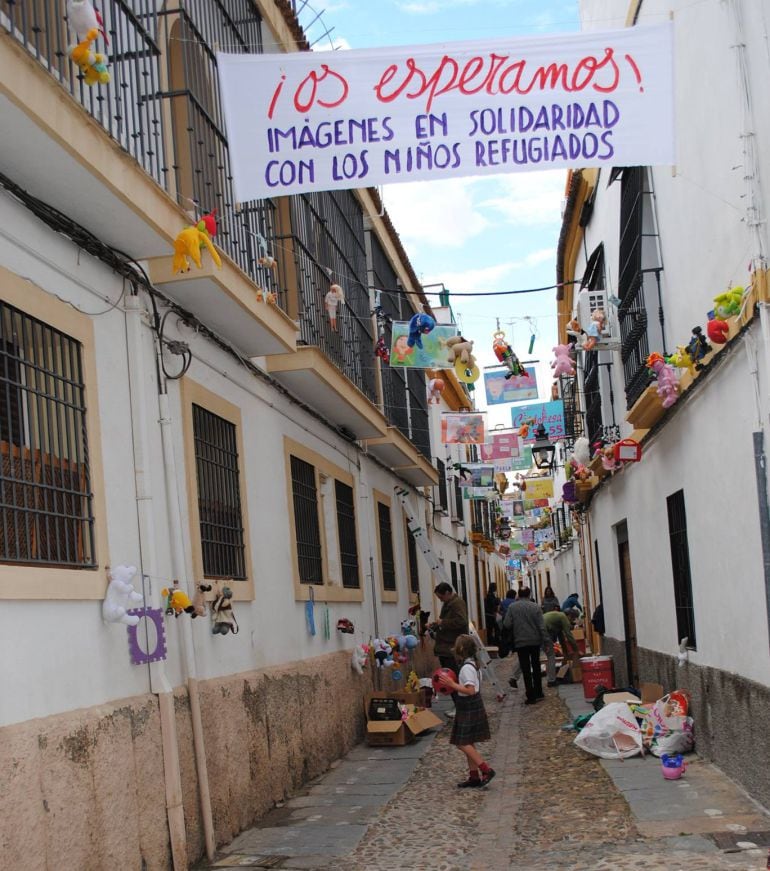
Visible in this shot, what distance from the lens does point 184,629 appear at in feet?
23.4

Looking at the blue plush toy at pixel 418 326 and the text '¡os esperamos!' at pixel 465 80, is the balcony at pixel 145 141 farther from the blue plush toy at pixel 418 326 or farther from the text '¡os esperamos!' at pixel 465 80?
the blue plush toy at pixel 418 326

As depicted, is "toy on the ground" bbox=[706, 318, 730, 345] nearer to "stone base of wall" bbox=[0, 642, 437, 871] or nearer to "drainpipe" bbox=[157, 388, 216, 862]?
"drainpipe" bbox=[157, 388, 216, 862]

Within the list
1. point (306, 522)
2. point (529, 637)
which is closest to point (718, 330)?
point (306, 522)

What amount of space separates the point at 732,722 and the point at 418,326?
559 cm

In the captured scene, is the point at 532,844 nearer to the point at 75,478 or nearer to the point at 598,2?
the point at 75,478

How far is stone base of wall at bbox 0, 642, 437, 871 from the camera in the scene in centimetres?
482

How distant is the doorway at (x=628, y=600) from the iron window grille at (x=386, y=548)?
3356 millimetres

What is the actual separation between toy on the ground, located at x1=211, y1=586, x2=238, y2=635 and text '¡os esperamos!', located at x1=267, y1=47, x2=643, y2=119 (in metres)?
3.39

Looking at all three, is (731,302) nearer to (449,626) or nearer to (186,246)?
(186,246)

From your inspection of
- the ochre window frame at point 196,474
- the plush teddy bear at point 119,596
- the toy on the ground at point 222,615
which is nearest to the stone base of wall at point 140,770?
the toy on the ground at point 222,615

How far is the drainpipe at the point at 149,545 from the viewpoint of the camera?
20.8ft

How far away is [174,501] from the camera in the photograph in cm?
726

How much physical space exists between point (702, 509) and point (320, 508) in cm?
461

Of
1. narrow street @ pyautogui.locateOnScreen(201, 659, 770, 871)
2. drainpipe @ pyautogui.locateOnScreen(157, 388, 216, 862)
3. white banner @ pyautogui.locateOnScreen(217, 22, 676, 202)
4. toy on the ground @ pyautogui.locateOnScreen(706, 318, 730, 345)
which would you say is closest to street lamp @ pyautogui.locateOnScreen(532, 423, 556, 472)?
narrow street @ pyautogui.locateOnScreen(201, 659, 770, 871)
